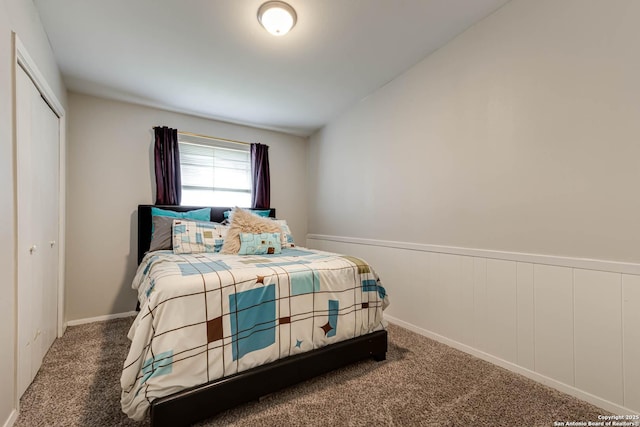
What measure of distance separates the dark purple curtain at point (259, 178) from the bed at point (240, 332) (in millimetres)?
2057

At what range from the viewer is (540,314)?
5.67ft

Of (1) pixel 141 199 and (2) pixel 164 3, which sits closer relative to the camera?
(2) pixel 164 3

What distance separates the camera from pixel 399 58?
2.45 metres

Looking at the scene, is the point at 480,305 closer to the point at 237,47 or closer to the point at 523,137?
the point at 523,137

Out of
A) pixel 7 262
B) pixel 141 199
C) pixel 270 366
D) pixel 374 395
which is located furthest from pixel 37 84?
pixel 374 395

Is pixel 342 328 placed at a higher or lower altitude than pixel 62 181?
lower

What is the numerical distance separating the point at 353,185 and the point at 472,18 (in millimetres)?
1866

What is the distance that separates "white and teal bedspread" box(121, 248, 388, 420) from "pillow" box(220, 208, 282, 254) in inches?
27.7

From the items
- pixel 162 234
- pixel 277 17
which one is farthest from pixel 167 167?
pixel 277 17

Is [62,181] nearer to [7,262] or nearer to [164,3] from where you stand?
[7,262]

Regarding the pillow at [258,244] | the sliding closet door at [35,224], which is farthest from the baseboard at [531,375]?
the sliding closet door at [35,224]

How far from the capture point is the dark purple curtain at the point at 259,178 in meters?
3.86

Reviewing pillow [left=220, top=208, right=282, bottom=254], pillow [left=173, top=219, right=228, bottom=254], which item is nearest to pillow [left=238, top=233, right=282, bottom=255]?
pillow [left=220, top=208, right=282, bottom=254]

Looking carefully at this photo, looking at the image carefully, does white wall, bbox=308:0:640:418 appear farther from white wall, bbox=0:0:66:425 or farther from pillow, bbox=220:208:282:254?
white wall, bbox=0:0:66:425
